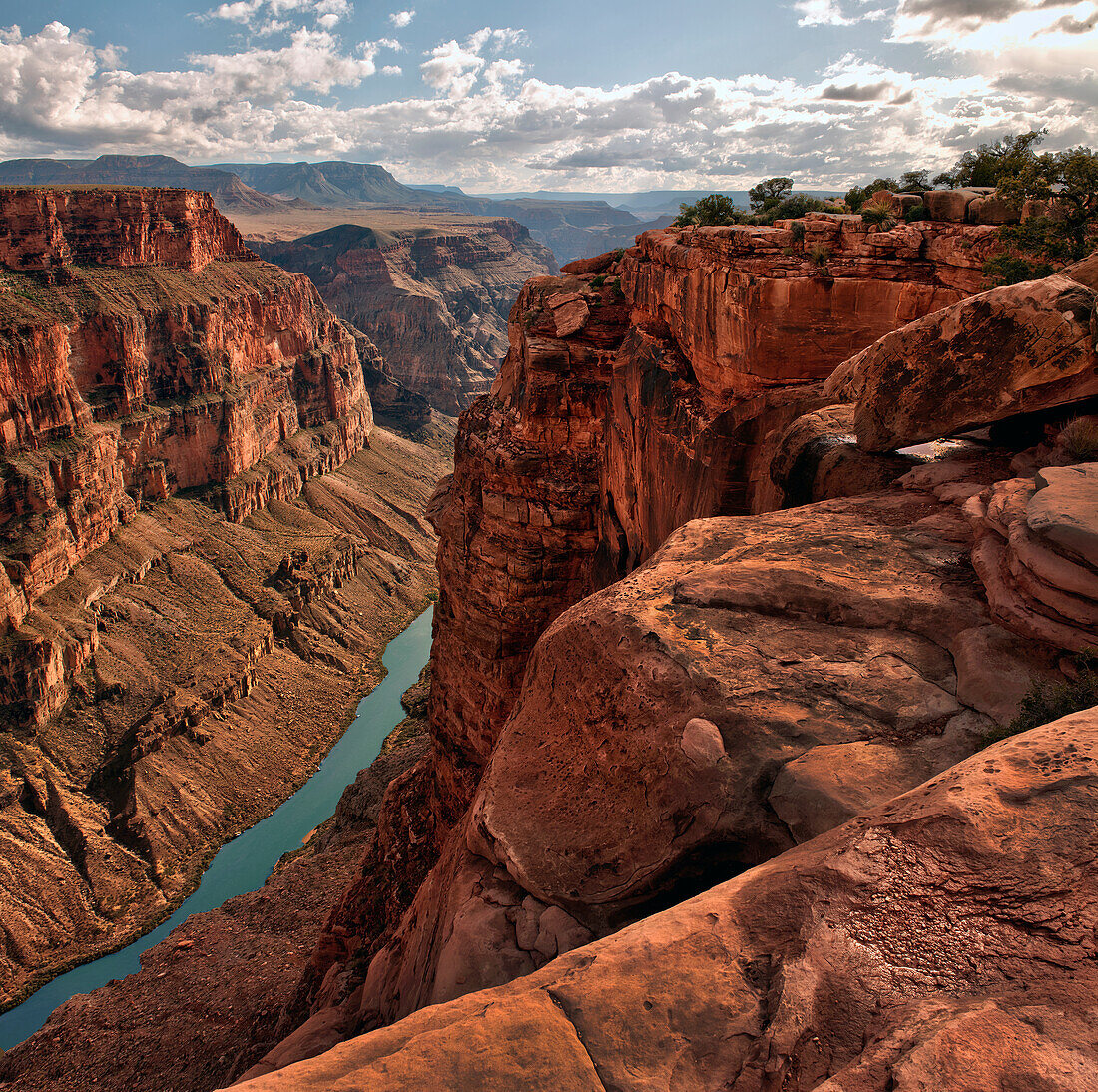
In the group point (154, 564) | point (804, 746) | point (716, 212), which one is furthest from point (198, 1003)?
point (154, 564)

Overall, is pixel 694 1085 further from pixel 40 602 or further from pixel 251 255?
pixel 251 255

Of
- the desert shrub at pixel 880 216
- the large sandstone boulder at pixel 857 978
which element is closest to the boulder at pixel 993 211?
the desert shrub at pixel 880 216

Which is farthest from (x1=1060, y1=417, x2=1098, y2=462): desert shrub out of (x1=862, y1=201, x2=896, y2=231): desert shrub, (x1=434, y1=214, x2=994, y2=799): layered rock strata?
(x1=862, y1=201, x2=896, y2=231): desert shrub

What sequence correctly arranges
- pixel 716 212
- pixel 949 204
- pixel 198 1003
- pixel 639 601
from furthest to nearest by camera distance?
pixel 198 1003 → pixel 716 212 → pixel 949 204 → pixel 639 601

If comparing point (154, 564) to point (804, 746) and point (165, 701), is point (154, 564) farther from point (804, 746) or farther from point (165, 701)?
point (804, 746)

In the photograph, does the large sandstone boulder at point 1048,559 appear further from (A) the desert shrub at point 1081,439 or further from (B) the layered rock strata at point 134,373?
(B) the layered rock strata at point 134,373

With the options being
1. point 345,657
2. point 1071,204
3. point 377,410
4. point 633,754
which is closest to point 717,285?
point 1071,204
